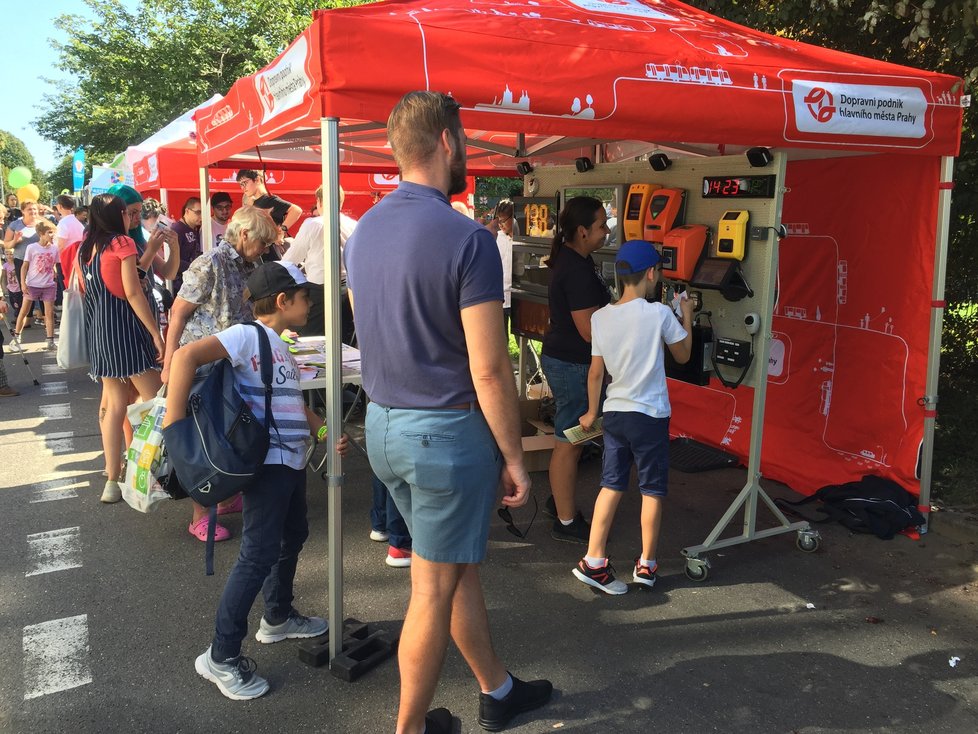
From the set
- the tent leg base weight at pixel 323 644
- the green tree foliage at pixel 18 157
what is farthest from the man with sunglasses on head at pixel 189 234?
the green tree foliage at pixel 18 157

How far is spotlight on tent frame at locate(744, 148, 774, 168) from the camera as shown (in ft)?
12.1

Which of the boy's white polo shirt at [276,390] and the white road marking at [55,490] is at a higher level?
the boy's white polo shirt at [276,390]

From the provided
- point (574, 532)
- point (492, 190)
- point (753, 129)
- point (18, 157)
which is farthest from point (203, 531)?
point (18, 157)

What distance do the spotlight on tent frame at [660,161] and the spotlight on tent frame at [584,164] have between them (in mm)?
740

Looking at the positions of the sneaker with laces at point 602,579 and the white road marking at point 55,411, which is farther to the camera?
the white road marking at point 55,411

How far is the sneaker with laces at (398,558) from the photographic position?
3850mm

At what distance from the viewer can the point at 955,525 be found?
165 inches

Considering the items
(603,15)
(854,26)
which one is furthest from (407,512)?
(854,26)

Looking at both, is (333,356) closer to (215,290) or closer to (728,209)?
(215,290)

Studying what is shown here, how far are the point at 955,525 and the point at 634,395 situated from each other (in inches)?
85.0

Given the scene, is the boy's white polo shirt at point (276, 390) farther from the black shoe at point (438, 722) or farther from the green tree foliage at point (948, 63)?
the green tree foliage at point (948, 63)

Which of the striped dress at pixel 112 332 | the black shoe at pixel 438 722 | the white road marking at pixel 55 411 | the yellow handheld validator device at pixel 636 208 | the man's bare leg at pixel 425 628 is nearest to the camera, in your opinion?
the man's bare leg at pixel 425 628

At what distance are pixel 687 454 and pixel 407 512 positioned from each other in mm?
3703

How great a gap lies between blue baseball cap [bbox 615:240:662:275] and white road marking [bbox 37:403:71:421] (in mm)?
5535
